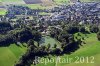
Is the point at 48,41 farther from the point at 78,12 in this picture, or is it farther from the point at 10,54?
the point at 78,12

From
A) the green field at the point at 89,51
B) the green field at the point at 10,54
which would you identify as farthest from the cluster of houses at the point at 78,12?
the green field at the point at 10,54

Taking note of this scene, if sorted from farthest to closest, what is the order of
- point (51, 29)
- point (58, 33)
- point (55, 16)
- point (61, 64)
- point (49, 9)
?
1. point (49, 9)
2. point (55, 16)
3. point (51, 29)
4. point (58, 33)
5. point (61, 64)

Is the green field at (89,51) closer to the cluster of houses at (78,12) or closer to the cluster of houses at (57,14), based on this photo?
the cluster of houses at (57,14)

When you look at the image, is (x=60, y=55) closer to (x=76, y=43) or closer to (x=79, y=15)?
(x=76, y=43)

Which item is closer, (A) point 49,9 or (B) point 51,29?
(B) point 51,29

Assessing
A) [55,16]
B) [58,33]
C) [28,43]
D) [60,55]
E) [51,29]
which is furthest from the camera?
[55,16]

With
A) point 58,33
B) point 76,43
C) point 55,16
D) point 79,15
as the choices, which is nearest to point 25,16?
point 55,16

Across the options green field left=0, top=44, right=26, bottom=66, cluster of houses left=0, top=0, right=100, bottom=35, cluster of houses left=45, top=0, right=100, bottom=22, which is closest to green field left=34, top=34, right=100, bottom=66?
green field left=0, top=44, right=26, bottom=66
